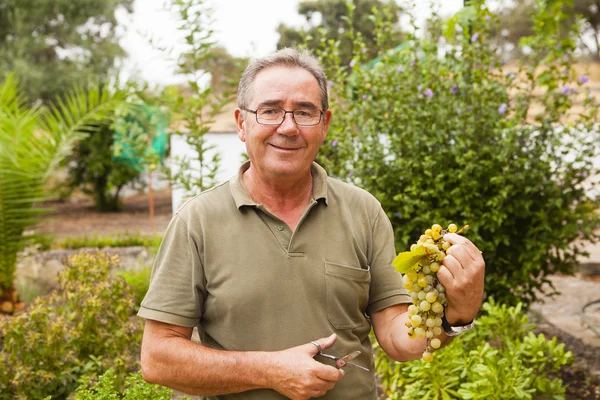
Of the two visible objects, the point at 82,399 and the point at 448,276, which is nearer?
the point at 448,276

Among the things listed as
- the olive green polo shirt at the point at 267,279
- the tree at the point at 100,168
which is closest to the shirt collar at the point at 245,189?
the olive green polo shirt at the point at 267,279

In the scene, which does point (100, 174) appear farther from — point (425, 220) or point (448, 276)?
point (448, 276)

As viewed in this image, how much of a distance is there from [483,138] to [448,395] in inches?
70.8

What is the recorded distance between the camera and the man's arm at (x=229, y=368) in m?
1.73

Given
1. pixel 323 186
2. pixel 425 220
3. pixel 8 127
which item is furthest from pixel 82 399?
pixel 8 127

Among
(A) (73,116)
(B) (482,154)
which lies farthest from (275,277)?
(A) (73,116)

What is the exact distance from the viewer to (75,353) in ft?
11.6

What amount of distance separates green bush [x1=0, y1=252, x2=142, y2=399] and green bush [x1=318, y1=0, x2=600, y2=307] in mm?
1809

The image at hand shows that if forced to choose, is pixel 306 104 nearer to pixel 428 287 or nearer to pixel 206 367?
pixel 428 287

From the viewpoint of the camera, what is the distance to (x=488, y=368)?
9.82ft

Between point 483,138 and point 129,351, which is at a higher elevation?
point 483,138

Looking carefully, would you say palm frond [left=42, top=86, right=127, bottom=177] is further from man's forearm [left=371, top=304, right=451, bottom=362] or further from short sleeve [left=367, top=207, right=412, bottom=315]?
man's forearm [left=371, top=304, right=451, bottom=362]

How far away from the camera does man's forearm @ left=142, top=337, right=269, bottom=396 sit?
5.83ft

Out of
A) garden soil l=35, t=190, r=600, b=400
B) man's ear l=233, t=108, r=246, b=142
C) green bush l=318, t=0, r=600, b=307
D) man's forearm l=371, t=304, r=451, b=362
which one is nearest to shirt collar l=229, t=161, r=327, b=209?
man's ear l=233, t=108, r=246, b=142
